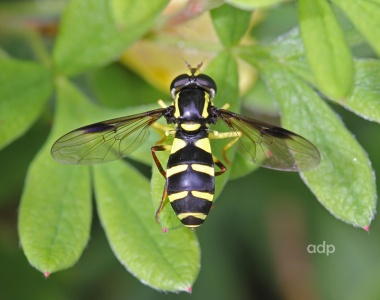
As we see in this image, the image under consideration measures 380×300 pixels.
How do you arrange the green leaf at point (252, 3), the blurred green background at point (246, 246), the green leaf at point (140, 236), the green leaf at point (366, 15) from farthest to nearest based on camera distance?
1. the blurred green background at point (246, 246)
2. the green leaf at point (140, 236)
3. the green leaf at point (366, 15)
4. the green leaf at point (252, 3)

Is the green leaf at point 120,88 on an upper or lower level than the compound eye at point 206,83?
upper

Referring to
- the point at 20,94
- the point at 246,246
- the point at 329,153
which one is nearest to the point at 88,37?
the point at 20,94

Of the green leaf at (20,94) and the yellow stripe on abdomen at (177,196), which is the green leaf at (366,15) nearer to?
the yellow stripe on abdomen at (177,196)

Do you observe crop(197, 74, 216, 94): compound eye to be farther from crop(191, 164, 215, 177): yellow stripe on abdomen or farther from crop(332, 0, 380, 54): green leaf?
crop(332, 0, 380, 54): green leaf

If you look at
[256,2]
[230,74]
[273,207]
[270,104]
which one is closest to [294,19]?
[270,104]

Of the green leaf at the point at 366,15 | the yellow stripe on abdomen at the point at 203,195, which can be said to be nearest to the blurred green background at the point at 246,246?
the yellow stripe on abdomen at the point at 203,195

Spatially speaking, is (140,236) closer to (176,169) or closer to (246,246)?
(176,169)

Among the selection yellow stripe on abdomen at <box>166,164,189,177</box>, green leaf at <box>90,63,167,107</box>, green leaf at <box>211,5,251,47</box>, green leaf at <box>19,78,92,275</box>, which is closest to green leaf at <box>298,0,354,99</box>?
green leaf at <box>211,5,251,47</box>
